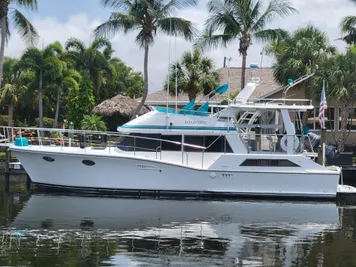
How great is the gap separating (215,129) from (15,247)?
33.2ft

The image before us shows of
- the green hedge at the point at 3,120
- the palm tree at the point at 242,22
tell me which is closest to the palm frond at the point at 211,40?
the palm tree at the point at 242,22

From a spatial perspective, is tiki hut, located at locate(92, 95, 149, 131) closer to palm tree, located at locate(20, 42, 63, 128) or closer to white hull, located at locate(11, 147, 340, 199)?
palm tree, located at locate(20, 42, 63, 128)

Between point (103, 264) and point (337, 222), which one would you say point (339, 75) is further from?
point (103, 264)

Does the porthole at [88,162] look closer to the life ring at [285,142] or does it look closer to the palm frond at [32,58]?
the life ring at [285,142]

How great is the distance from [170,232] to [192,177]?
5.58m

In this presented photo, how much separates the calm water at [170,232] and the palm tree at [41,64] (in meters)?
15.2

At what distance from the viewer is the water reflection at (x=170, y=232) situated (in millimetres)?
14180

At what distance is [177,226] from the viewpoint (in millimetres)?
18109

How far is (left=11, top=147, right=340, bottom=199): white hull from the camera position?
22484 mm

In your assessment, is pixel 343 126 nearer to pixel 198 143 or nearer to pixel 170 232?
pixel 198 143

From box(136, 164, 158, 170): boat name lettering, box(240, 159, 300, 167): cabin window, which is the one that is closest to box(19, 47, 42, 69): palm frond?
box(136, 164, 158, 170): boat name lettering

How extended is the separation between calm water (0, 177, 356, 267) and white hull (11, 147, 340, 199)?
556 millimetres

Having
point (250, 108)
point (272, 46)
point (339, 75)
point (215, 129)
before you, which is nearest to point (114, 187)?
point (215, 129)

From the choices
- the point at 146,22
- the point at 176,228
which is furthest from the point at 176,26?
the point at 176,228
